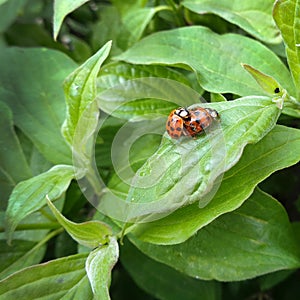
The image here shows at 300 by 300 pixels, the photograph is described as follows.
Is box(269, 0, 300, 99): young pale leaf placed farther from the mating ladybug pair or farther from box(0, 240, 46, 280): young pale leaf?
box(0, 240, 46, 280): young pale leaf

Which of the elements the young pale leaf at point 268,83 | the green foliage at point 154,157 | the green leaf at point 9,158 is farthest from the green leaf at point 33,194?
the young pale leaf at point 268,83

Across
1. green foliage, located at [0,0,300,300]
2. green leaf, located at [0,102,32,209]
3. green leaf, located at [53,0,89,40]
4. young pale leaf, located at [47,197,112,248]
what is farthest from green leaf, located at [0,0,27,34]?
young pale leaf, located at [47,197,112,248]

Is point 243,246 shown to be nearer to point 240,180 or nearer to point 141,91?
point 240,180

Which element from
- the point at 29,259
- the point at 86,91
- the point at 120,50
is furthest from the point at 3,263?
the point at 120,50

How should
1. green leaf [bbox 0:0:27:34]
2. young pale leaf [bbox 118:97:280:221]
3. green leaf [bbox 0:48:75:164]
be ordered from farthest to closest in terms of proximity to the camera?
green leaf [bbox 0:0:27:34], green leaf [bbox 0:48:75:164], young pale leaf [bbox 118:97:280:221]

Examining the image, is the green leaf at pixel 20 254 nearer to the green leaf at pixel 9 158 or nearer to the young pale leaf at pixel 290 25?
the green leaf at pixel 9 158

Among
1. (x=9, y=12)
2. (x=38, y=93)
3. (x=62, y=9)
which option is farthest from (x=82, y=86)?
(x=9, y=12)
